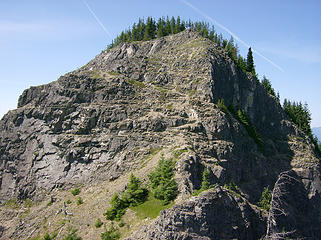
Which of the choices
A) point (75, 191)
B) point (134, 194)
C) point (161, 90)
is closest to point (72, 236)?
point (134, 194)

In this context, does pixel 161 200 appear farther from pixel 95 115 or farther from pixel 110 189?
pixel 95 115

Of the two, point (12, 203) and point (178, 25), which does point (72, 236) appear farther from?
point (178, 25)

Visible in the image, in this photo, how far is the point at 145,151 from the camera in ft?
207

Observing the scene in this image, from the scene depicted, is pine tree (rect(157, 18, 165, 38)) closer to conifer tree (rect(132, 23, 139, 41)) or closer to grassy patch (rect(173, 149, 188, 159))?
conifer tree (rect(132, 23, 139, 41))

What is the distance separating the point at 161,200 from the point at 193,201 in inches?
311

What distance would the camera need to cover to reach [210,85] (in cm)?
7825

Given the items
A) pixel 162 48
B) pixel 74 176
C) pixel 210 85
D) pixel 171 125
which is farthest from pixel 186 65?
pixel 74 176

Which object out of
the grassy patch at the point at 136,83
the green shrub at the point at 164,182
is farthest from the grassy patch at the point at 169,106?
the green shrub at the point at 164,182

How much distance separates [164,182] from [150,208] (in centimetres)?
444

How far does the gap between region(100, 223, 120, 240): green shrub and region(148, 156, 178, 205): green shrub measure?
26.2 feet

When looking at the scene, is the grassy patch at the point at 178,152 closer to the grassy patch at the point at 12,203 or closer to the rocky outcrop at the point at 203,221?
the rocky outcrop at the point at 203,221

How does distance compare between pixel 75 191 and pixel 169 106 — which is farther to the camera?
pixel 169 106

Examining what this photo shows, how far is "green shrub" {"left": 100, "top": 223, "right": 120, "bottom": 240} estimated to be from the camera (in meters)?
44.1

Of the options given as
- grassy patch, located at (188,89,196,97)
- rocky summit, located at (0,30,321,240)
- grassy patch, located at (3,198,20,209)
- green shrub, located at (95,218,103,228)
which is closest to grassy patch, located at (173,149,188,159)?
rocky summit, located at (0,30,321,240)
